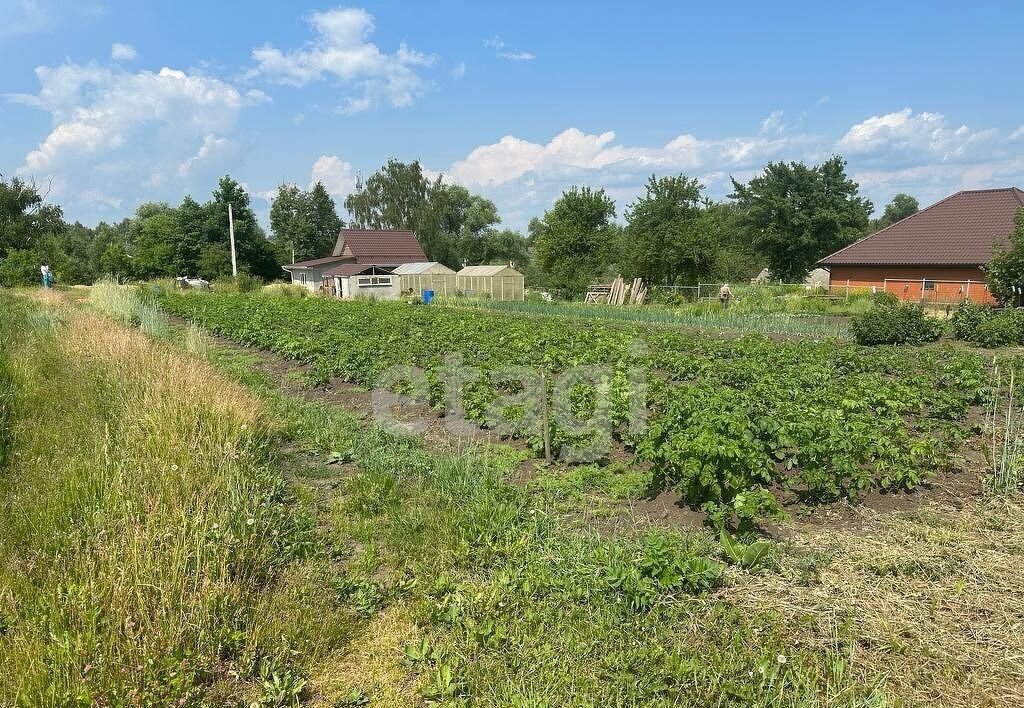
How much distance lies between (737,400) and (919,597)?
2816 millimetres

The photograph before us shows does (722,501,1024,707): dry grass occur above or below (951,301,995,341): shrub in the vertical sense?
below

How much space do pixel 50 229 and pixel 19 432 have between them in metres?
47.7

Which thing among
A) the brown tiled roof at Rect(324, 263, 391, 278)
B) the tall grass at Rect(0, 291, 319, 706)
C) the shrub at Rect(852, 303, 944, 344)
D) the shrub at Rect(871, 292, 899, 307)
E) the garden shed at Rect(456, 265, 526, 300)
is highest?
the brown tiled roof at Rect(324, 263, 391, 278)

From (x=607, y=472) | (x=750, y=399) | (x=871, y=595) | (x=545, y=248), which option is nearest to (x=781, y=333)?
(x=750, y=399)

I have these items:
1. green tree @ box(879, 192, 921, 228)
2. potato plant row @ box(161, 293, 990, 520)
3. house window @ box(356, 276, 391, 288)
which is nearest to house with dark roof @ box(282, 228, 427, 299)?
house window @ box(356, 276, 391, 288)

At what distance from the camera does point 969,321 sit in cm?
1669

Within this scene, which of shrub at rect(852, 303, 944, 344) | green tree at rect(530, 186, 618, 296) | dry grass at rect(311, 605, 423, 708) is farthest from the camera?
green tree at rect(530, 186, 618, 296)

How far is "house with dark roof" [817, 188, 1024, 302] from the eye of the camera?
1078 inches

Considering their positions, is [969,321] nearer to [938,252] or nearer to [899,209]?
[938,252]

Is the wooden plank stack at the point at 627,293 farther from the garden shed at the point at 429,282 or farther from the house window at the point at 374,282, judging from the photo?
the house window at the point at 374,282

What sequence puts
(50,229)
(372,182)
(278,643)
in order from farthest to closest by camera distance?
1. (372,182)
2. (50,229)
3. (278,643)

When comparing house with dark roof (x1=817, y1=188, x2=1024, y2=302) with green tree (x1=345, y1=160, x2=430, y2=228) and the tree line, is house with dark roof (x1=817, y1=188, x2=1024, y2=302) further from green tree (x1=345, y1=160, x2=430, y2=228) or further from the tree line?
green tree (x1=345, y1=160, x2=430, y2=228)

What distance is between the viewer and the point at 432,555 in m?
4.40

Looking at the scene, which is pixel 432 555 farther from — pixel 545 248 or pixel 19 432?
pixel 545 248
